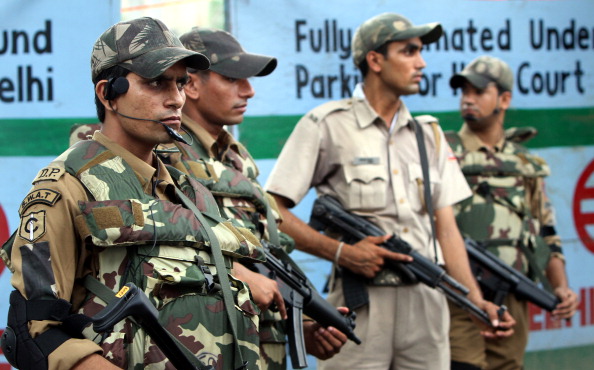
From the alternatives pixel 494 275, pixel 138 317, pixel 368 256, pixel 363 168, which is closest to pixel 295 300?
pixel 368 256

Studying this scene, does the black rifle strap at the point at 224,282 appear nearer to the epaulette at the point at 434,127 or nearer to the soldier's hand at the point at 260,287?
the soldier's hand at the point at 260,287

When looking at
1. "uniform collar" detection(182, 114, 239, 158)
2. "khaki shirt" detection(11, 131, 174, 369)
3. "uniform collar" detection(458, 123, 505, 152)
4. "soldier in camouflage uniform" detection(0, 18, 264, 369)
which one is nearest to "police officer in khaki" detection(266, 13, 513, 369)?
"uniform collar" detection(458, 123, 505, 152)

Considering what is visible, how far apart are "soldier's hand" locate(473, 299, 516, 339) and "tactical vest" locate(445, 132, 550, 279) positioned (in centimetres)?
54

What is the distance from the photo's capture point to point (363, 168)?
432 cm

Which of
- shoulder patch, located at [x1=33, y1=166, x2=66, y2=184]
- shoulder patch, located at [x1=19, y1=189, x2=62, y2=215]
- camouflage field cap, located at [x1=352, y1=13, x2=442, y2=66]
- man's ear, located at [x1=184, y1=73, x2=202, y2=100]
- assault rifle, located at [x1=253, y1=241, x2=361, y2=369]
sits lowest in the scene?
assault rifle, located at [x1=253, y1=241, x2=361, y2=369]

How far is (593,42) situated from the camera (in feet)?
19.7

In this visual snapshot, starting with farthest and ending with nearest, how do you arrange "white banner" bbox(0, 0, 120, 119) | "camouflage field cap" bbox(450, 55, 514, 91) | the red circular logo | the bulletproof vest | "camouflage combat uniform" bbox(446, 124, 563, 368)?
the red circular logo → "camouflage field cap" bbox(450, 55, 514, 91) → "camouflage combat uniform" bbox(446, 124, 563, 368) → "white banner" bbox(0, 0, 120, 119) → the bulletproof vest

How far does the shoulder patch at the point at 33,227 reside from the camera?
230cm

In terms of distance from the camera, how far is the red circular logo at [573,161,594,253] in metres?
5.95

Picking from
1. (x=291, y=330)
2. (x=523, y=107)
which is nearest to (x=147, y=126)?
(x=291, y=330)

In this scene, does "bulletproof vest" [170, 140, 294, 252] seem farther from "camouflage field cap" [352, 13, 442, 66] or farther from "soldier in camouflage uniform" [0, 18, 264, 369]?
"camouflage field cap" [352, 13, 442, 66]

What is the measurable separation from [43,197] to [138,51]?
0.47 m

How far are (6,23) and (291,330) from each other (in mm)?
1960

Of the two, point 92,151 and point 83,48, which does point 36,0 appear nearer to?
point 83,48
